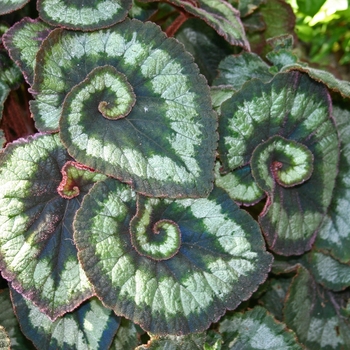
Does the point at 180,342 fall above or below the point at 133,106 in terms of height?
below

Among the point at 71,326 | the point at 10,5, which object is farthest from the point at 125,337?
the point at 10,5

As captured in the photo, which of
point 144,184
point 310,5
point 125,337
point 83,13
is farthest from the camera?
point 310,5

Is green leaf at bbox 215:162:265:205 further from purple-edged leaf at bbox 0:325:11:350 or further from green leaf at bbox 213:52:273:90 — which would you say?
purple-edged leaf at bbox 0:325:11:350

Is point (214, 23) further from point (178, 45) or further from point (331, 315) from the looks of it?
point (331, 315)

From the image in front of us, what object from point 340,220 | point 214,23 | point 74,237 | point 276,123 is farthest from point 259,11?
point 74,237

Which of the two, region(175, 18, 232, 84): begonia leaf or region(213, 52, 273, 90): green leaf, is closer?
region(213, 52, 273, 90): green leaf

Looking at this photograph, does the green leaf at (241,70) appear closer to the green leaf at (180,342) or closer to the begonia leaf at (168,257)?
the begonia leaf at (168,257)

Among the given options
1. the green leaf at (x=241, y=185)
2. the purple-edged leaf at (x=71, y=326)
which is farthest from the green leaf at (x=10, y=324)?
the green leaf at (x=241, y=185)

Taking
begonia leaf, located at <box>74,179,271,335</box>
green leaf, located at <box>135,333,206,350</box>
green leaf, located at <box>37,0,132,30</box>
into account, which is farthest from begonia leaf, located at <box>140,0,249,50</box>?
green leaf, located at <box>135,333,206,350</box>

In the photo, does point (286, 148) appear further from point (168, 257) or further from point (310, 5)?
point (310, 5)
